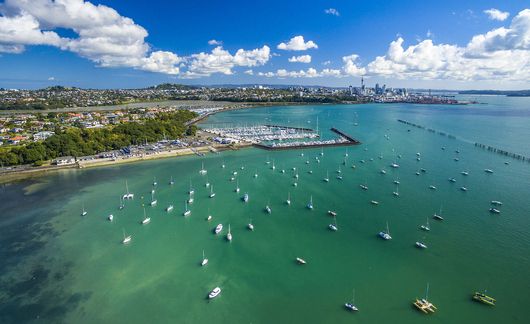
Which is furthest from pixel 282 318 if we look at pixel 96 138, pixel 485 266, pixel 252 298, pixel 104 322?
pixel 96 138

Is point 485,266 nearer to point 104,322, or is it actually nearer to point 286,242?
point 286,242

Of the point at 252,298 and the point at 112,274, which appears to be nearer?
the point at 252,298

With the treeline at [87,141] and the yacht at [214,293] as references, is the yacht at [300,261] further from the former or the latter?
the treeline at [87,141]

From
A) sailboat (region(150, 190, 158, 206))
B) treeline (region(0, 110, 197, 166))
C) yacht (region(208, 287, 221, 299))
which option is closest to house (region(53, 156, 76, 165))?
treeline (region(0, 110, 197, 166))

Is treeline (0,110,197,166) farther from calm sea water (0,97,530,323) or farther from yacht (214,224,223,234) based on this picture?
yacht (214,224,223,234)

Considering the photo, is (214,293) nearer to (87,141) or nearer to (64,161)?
(64,161)
